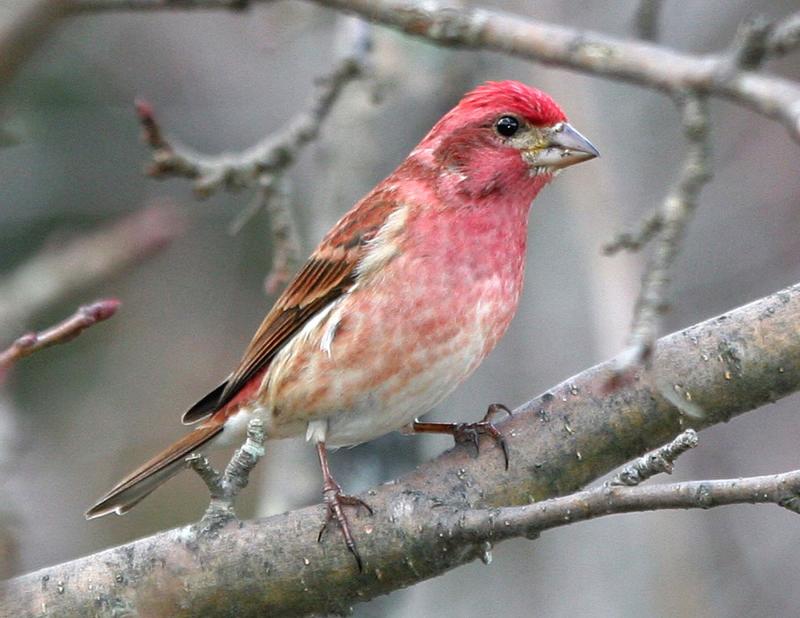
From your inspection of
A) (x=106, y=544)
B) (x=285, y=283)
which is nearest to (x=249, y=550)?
(x=285, y=283)

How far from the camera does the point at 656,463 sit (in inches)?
128

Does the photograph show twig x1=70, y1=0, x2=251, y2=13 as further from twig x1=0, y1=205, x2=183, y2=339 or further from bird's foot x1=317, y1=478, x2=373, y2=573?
bird's foot x1=317, y1=478, x2=373, y2=573

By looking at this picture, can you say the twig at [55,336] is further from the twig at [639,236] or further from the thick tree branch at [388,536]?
the twig at [639,236]

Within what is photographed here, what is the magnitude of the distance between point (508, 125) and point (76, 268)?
2.02 metres

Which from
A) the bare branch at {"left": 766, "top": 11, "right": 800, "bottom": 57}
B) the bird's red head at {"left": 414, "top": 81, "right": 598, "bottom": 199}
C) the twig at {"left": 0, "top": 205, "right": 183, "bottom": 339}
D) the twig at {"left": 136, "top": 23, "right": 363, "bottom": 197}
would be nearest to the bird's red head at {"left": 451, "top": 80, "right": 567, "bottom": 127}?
the bird's red head at {"left": 414, "top": 81, "right": 598, "bottom": 199}

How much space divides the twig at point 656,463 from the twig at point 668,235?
276 millimetres

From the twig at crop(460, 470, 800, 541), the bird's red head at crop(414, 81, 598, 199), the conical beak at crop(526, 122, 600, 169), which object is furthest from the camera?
the bird's red head at crop(414, 81, 598, 199)

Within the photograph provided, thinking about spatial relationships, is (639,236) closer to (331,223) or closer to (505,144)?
(505,144)

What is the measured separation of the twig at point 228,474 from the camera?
3713 millimetres

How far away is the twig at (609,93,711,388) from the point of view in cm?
350

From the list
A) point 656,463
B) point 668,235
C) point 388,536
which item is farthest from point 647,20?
point 656,463

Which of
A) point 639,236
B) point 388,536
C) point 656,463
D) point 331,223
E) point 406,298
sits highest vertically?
point 331,223

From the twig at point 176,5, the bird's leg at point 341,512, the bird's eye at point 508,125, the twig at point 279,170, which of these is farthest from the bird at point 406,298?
the twig at point 176,5

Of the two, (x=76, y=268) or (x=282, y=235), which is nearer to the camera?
(x=76, y=268)
